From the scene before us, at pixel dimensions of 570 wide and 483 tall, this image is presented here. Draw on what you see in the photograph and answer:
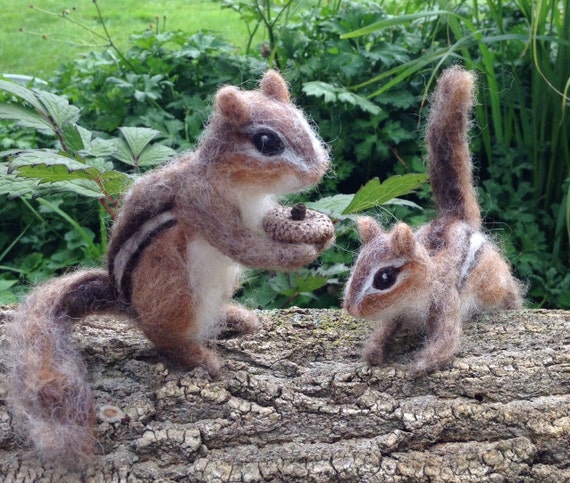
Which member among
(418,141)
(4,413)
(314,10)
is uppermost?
(314,10)

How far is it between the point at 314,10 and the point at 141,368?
175 centimetres

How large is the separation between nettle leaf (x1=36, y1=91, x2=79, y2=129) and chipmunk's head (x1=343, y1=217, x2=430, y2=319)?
69 cm

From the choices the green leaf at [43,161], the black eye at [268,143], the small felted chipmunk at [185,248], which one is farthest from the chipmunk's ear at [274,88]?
the green leaf at [43,161]

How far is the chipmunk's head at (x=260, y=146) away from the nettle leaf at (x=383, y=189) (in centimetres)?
20

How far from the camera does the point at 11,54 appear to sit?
13.5 ft

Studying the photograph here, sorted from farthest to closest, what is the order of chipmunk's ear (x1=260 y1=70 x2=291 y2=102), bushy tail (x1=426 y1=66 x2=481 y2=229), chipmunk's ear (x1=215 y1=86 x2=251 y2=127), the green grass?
the green grass < bushy tail (x1=426 y1=66 x2=481 y2=229) < chipmunk's ear (x1=260 y1=70 x2=291 y2=102) < chipmunk's ear (x1=215 y1=86 x2=251 y2=127)

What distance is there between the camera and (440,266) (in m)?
1.44

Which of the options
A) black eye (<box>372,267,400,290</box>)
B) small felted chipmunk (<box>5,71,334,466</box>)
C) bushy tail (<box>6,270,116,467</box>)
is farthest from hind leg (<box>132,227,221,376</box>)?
black eye (<box>372,267,400,290</box>)

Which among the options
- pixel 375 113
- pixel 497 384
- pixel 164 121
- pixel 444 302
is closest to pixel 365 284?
pixel 444 302

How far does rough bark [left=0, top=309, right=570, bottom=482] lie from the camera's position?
4.14ft

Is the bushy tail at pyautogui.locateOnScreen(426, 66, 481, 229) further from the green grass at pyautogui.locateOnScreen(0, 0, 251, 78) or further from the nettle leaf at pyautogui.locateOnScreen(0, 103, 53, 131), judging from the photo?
the green grass at pyautogui.locateOnScreen(0, 0, 251, 78)

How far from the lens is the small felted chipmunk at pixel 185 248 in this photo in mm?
1218

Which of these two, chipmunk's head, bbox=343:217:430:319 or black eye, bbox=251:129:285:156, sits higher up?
black eye, bbox=251:129:285:156

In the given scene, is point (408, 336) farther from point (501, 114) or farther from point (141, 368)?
point (501, 114)
